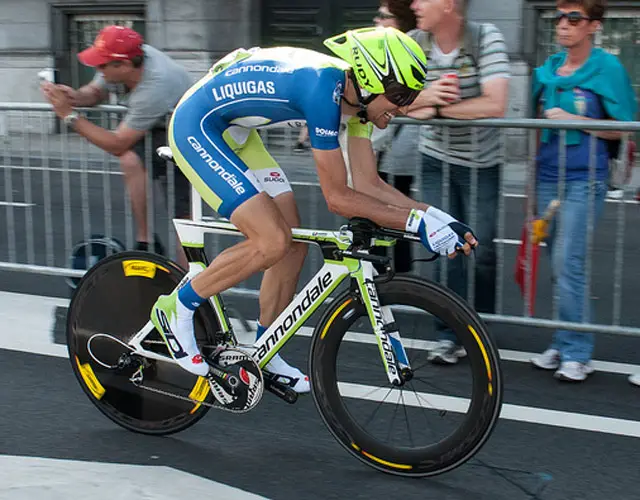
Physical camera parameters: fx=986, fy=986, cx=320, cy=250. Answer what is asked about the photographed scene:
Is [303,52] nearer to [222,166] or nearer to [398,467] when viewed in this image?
[222,166]

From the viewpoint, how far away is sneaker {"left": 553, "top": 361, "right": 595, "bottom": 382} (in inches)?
201

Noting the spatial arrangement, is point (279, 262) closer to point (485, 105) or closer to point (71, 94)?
point (485, 105)

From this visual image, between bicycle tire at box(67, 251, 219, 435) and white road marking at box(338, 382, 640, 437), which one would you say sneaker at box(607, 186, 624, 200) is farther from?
bicycle tire at box(67, 251, 219, 435)

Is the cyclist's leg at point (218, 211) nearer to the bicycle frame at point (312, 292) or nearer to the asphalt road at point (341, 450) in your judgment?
the bicycle frame at point (312, 292)

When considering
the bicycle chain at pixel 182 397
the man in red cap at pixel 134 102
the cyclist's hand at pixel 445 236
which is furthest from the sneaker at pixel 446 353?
the man in red cap at pixel 134 102

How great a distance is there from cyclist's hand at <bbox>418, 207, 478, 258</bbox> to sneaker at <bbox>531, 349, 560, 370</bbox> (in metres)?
1.93

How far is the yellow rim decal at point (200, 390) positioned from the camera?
415 cm

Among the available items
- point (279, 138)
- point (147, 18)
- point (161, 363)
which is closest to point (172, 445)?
point (161, 363)

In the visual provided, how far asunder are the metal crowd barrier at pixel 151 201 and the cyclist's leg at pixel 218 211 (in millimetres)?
325

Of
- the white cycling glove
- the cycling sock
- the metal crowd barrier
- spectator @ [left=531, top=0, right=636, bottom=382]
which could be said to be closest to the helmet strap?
the white cycling glove

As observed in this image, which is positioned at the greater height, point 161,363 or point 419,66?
point 419,66

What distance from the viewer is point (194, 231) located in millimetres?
4133

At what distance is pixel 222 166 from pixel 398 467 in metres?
1.36

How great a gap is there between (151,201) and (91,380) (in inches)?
73.7
